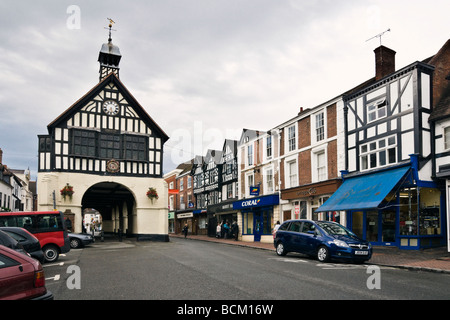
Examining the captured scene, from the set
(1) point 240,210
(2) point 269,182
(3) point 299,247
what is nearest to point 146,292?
(3) point 299,247

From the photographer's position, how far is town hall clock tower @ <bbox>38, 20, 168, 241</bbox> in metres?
28.8

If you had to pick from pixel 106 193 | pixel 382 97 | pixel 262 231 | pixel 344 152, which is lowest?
pixel 262 231

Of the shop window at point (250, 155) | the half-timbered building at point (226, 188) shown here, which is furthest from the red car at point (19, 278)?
the half-timbered building at point (226, 188)

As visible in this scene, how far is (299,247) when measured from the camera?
52.9ft

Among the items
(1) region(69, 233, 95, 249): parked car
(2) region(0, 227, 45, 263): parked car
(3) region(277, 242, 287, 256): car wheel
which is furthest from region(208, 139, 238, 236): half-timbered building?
(2) region(0, 227, 45, 263): parked car

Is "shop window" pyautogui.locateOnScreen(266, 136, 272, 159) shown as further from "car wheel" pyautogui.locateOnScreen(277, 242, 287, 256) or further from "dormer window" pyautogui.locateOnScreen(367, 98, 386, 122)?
"car wheel" pyautogui.locateOnScreen(277, 242, 287, 256)

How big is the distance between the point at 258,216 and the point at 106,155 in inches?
493

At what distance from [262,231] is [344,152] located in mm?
11052

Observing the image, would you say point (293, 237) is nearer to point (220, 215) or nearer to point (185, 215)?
point (220, 215)

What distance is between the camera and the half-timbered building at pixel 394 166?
17578mm

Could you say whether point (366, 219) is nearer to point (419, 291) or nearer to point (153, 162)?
point (419, 291)

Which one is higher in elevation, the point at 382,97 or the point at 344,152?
the point at 382,97

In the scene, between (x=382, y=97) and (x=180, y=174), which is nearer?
(x=382, y=97)

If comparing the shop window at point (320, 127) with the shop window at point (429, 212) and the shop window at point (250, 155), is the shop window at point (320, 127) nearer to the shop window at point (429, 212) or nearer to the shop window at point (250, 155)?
the shop window at point (429, 212)
